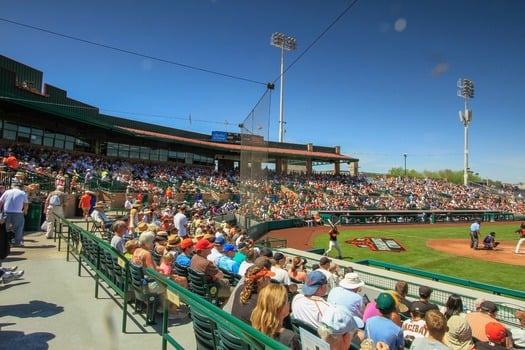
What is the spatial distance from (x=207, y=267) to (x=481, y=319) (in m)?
3.95

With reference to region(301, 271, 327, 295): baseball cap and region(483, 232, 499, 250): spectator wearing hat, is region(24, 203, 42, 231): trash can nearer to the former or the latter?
region(301, 271, 327, 295): baseball cap

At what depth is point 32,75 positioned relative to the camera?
2341 centimetres

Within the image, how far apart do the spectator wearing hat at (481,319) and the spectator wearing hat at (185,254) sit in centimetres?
450

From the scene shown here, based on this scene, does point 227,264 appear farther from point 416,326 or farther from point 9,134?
point 9,134

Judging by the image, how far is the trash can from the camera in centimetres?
1206

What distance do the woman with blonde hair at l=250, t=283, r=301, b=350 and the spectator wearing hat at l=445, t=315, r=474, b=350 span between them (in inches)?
80.4

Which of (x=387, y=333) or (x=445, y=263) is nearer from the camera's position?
(x=387, y=333)

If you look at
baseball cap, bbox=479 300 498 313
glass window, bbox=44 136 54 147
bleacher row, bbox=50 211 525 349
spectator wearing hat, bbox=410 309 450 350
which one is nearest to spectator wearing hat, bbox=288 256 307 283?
bleacher row, bbox=50 211 525 349

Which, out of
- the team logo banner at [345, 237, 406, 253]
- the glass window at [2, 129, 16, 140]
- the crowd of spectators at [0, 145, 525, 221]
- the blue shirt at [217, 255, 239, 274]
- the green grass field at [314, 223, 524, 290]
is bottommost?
the green grass field at [314, 223, 524, 290]

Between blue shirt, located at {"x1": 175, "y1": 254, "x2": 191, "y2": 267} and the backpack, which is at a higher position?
the backpack

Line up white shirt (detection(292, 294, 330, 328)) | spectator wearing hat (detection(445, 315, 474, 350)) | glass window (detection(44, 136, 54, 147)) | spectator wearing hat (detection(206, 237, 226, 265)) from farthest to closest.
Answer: glass window (detection(44, 136, 54, 147)) → spectator wearing hat (detection(206, 237, 226, 265)) → spectator wearing hat (detection(445, 315, 474, 350)) → white shirt (detection(292, 294, 330, 328))

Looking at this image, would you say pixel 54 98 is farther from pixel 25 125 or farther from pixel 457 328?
pixel 457 328

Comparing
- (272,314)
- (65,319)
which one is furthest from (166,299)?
(65,319)

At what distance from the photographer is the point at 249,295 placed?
3068 millimetres
